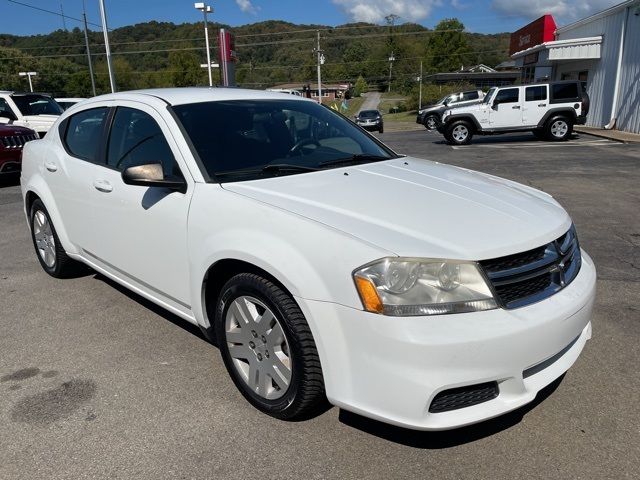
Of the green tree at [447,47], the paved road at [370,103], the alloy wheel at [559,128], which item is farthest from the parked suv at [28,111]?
the green tree at [447,47]

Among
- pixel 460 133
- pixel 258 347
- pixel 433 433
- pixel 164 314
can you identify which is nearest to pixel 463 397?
pixel 433 433

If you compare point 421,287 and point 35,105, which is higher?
point 35,105

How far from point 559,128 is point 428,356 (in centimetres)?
1835

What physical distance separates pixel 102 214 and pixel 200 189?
46.6 inches

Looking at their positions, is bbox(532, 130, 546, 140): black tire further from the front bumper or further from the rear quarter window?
the front bumper

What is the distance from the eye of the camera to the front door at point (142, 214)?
10.2 feet

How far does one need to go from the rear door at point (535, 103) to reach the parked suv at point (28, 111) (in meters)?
14.7

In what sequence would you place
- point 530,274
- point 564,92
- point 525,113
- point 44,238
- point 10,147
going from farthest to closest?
1. point 525,113
2. point 564,92
3. point 10,147
4. point 44,238
5. point 530,274

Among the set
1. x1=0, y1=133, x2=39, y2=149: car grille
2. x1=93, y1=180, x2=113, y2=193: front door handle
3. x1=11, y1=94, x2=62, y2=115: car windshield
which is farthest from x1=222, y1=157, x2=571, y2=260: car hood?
x1=11, y1=94, x2=62, y2=115: car windshield

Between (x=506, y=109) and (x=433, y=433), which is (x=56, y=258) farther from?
(x=506, y=109)

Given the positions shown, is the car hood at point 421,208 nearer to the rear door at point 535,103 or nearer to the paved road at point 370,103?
the rear door at point 535,103

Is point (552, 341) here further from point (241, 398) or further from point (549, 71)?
point (549, 71)

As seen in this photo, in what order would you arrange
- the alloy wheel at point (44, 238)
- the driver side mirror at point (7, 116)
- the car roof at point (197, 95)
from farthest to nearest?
1. the driver side mirror at point (7, 116)
2. the alloy wheel at point (44, 238)
3. the car roof at point (197, 95)

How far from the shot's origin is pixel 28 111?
570 inches
